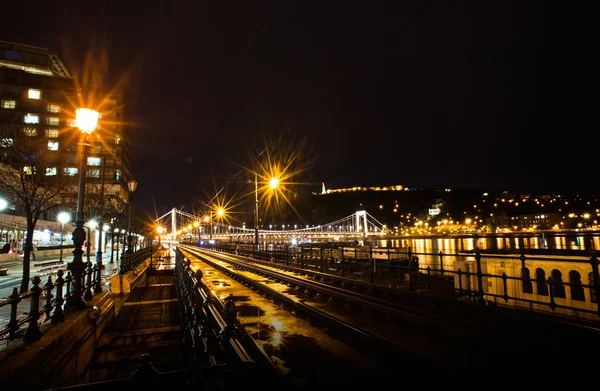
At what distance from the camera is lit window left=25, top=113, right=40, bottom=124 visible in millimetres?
70150

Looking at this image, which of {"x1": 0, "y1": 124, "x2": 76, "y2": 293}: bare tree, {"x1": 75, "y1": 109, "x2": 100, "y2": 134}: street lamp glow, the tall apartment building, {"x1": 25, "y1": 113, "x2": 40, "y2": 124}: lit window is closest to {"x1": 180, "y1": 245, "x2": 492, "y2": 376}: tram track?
{"x1": 75, "y1": 109, "x2": 100, "y2": 134}: street lamp glow

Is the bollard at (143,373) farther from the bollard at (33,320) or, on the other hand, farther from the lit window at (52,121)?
the lit window at (52,121)

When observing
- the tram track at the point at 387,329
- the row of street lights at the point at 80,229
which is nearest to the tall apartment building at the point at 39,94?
the row of street lights at the point at 80,229

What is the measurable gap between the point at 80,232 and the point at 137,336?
4.63m

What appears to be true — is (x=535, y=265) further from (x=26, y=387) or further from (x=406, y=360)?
(x=26, y=387)

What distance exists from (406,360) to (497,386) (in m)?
1.44

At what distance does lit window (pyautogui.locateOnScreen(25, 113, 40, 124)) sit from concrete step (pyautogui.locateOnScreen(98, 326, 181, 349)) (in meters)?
77.9

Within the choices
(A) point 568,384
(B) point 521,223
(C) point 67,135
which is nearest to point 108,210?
(A) point 568,384

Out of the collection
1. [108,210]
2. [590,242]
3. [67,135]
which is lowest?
[590,242]

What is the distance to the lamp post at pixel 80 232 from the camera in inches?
339

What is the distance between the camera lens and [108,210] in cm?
3150

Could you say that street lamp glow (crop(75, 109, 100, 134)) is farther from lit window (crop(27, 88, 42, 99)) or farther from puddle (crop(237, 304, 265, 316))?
lit window (crop(27, 88, 42, 99))

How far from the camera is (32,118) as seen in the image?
70.9 metres

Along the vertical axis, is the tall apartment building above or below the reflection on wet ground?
above
